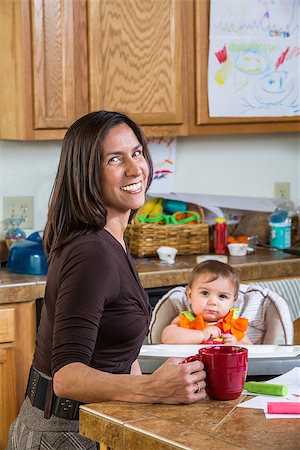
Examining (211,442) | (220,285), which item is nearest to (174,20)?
(220,285)

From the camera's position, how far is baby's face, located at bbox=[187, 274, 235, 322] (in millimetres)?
2853

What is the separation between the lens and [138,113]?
12.8ft

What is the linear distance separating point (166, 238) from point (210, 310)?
1.28m

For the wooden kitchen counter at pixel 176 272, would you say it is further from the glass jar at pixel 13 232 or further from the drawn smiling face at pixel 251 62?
the drawn smiling face at pixel 251 62

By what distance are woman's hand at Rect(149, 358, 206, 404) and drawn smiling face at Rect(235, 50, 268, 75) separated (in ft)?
8.62

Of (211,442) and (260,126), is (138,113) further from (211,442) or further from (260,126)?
(211,442)

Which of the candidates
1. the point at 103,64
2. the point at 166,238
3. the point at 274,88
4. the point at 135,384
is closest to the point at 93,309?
the point at 135,384

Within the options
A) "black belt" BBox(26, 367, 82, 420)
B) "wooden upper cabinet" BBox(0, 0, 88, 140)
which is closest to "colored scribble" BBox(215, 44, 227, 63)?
"wooden upper cabinet" BBox(0, 0, 88, 140)

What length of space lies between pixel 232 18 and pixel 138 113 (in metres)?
0.64

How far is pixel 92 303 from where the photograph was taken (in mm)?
1755

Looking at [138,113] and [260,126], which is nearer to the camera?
[138,113]

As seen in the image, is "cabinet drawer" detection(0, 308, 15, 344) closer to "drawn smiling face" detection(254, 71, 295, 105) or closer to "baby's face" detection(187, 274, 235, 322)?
"baby's face" detection(187, 274, 235, 322)

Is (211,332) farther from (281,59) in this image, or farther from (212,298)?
(281,59)

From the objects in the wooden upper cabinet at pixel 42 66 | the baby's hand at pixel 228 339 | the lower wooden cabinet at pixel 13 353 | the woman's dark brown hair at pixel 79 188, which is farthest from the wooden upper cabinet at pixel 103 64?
the woman's dark brown hair at pixel 79 188
